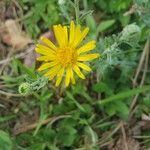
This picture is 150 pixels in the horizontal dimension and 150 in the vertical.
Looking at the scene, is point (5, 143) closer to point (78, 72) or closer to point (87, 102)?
point (87, 102)

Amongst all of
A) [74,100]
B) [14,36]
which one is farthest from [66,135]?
[14,36]

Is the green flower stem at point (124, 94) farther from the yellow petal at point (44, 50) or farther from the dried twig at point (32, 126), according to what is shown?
the yellow petal at point (44, 50)

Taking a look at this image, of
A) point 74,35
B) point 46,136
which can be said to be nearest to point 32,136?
point 46,136

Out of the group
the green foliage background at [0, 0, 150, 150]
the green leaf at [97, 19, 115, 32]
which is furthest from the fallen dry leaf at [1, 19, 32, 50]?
the green leaf at [97, 19, 115, 32]

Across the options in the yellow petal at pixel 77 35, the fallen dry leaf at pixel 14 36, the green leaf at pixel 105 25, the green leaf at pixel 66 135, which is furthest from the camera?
the fallen dry leaf at pixel 14 36

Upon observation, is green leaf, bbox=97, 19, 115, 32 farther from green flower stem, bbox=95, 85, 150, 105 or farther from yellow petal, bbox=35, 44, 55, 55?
yellow petal, bbox=35, 44, 55, 55

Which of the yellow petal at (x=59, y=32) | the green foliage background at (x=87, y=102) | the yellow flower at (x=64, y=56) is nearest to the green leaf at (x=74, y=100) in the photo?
the green foliage background at (x=87, y=102)
